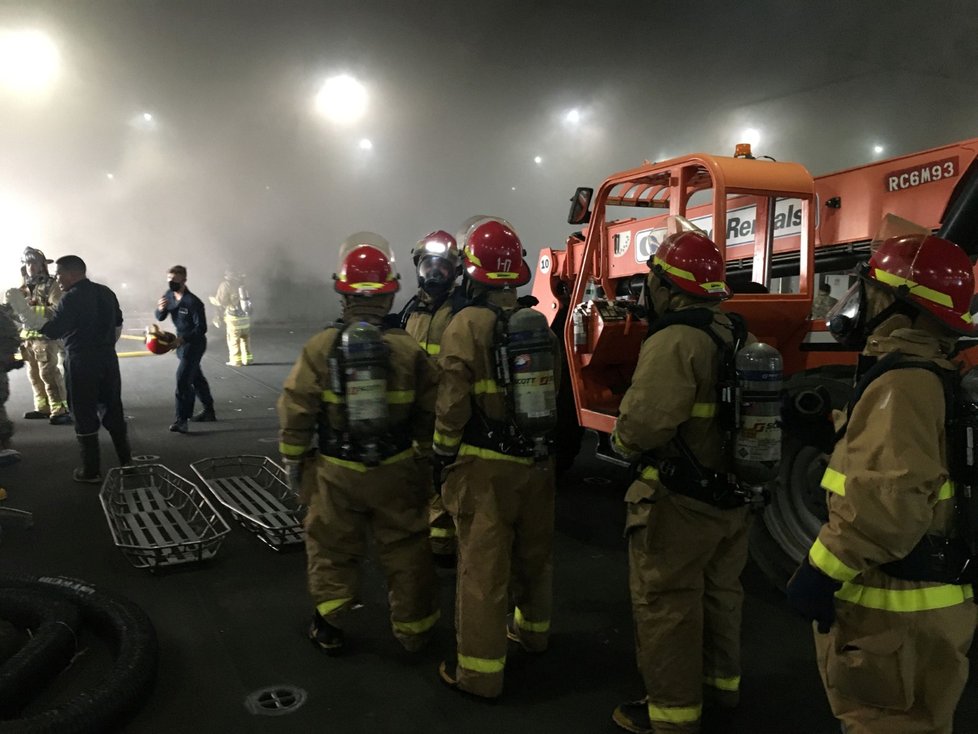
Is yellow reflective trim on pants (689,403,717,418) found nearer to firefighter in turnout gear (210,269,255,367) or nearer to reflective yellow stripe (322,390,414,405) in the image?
reflective yellow stripe (322,390,414,405)

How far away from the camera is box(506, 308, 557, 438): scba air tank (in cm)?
266

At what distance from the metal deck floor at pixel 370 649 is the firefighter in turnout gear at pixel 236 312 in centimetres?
717

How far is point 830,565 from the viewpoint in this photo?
1622 mm

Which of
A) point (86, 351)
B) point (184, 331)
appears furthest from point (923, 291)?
point (184, 331)

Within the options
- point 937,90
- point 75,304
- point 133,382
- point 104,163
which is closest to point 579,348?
point 75,304

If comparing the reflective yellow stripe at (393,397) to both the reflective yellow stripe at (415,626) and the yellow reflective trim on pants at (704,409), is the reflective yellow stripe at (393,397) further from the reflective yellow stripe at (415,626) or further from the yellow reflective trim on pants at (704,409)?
the yellow reflective trim on pants at (704,409)

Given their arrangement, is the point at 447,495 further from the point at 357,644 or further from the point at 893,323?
the point at 893,323

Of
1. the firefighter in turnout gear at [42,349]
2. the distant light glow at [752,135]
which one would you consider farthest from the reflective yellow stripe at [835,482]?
the distant light glow at [752,135]

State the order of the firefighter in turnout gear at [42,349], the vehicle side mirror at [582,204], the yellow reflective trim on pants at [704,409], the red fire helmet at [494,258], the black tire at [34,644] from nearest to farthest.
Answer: the yellow reflective trim on pants at [704,409], the black tire at [34,644], the red fire helmet at [494,258], the vehicle side mirror at [582,204], the firefighter in turnout gear at [42,349]

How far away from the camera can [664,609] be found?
2.37m

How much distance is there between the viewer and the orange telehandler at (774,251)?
136 inches

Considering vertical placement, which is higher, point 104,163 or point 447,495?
point 104,163

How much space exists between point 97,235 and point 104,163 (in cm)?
217

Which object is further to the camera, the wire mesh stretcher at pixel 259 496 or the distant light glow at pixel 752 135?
the distant light glow at pixel 752 135
